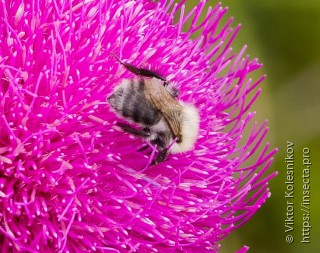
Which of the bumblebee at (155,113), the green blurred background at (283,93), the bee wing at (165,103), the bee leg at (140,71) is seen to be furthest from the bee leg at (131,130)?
the green blurred background at (283,93)

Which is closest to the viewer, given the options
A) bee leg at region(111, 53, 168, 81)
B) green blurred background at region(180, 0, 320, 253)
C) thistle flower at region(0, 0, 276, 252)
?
thistle flower at region(0, 0, 276, 252)

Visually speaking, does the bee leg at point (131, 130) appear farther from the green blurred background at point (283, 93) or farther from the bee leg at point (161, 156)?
the green blurred background at point (283, 93)

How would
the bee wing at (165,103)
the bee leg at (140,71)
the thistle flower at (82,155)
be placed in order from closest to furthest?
the thistle flower at (82,155)
the bee wing at (165,103)
the bee leg at (140,71)

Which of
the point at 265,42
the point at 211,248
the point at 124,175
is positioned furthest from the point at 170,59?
the point at 265,42

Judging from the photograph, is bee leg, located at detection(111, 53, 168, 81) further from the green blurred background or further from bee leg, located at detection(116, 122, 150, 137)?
the green blurred background

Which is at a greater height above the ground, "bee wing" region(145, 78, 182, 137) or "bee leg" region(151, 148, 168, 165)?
"bee wing" region(145, 78, 182, 137)

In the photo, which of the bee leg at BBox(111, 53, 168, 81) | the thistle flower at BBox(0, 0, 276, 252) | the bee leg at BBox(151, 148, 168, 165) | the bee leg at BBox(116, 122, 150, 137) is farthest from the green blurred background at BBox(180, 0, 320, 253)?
the bee leg at BBox(116, 122, 150, 137)

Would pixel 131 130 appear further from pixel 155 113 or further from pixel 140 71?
pixel 140 71

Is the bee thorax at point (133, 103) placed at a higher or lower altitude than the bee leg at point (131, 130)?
higher
